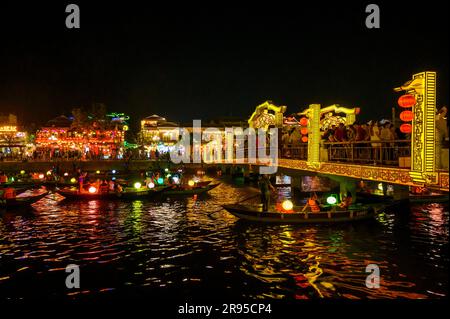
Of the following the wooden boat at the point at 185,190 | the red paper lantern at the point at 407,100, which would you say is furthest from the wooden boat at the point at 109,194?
the red paper lantern at the point at 407,100

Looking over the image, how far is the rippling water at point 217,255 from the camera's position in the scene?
12914 mm

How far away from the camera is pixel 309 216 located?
21.3 meters

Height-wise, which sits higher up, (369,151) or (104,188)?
(369,151)

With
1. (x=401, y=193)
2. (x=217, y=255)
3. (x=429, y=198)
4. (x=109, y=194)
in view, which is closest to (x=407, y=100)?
(x=217, y=255)

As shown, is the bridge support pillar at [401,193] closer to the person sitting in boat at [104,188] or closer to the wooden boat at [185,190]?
the wooden boat at [185,190]

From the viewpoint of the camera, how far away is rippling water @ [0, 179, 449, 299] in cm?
1291

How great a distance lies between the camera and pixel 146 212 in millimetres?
26875

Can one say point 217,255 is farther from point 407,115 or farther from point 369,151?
point 407,115

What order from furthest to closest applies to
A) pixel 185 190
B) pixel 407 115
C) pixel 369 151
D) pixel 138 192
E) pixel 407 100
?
pixel 185 190, pixel 138 192, pixel 369 151, pixel 407 115, pixel 407 100

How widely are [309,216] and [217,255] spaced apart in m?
6.61

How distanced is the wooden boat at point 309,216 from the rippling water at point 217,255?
0.41 m

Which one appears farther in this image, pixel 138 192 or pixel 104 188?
pixel 138 192

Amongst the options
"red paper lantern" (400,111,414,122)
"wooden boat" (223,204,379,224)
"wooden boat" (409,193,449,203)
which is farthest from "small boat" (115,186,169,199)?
"red paper lantern" (400,111,414,122)
